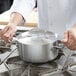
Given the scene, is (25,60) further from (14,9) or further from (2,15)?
(2,15)

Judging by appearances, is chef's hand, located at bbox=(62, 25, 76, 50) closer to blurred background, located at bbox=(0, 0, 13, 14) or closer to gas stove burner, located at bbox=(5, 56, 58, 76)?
gas stove burner, located at bbox=(5, 56, 58, 76)

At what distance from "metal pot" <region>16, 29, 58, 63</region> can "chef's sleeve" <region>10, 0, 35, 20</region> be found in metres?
0.32

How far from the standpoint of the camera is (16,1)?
1326mm

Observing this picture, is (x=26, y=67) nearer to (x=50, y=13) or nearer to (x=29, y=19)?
(x=50, y=13)

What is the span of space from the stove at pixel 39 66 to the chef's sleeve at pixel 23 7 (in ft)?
0.98

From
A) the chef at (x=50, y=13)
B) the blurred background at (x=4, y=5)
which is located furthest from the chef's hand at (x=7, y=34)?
the blurred background at (x=4, y=5)

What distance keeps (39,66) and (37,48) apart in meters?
0.08

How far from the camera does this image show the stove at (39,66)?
2.89ft

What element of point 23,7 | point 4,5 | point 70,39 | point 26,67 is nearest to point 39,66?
point 26,67

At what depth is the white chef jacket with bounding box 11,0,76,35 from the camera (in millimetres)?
1312

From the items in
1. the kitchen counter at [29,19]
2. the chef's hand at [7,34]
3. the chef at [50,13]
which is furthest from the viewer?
the kitchen counter at [29,19]

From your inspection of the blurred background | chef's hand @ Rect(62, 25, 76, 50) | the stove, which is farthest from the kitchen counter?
chef's hand @ Rect(62, 25, 76, 50)

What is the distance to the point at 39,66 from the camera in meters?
0.94

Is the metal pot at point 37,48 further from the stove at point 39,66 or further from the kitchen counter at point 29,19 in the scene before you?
the kitchen counter at point 29,19
